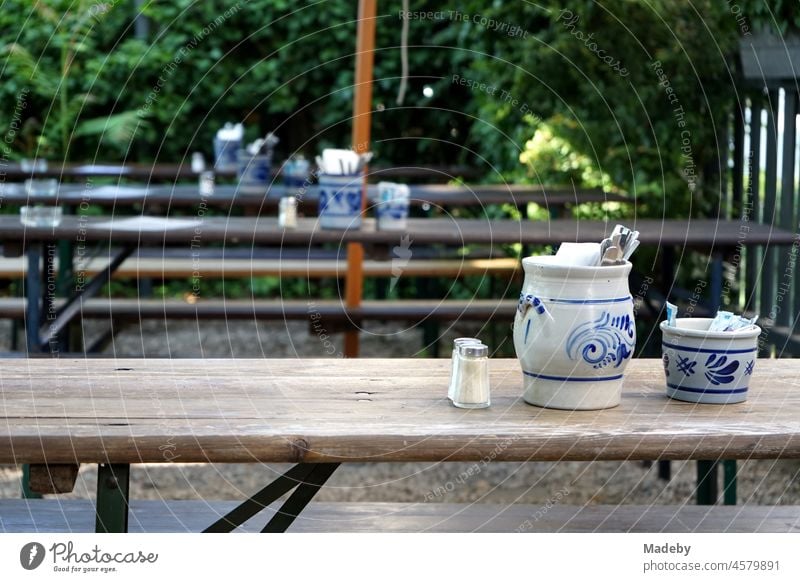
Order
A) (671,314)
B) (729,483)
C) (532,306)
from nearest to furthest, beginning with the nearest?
(532,306) → (671,314) → (729,483)

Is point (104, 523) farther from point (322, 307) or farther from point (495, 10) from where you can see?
point (495, 10)

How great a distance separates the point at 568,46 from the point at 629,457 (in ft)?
14.5

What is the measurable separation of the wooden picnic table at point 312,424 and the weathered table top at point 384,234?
195cm

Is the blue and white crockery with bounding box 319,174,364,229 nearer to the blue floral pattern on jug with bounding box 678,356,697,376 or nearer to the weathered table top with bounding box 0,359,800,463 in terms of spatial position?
the weathered table top with bounding box 0,359,800,463

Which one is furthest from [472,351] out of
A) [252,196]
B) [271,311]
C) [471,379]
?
[252,196]

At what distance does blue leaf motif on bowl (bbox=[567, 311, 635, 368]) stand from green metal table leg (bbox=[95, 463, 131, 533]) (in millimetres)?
662

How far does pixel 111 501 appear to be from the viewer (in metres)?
1.73

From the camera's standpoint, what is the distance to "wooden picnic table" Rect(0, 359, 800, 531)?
5.22 ft

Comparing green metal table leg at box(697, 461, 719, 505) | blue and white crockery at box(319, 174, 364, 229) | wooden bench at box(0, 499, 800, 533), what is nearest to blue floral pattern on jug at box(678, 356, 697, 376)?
wooden bench at box(0, 499, 800, 533)

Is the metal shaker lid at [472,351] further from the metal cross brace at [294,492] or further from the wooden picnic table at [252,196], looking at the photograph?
the wooden picnic table at [252,196]

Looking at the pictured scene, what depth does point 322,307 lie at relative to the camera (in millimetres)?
4902

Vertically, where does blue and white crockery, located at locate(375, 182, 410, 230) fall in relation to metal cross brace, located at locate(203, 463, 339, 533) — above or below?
above

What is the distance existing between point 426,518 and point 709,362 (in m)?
0.71

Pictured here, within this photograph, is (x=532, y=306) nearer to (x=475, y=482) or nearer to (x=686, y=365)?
(x=686, y=365)
